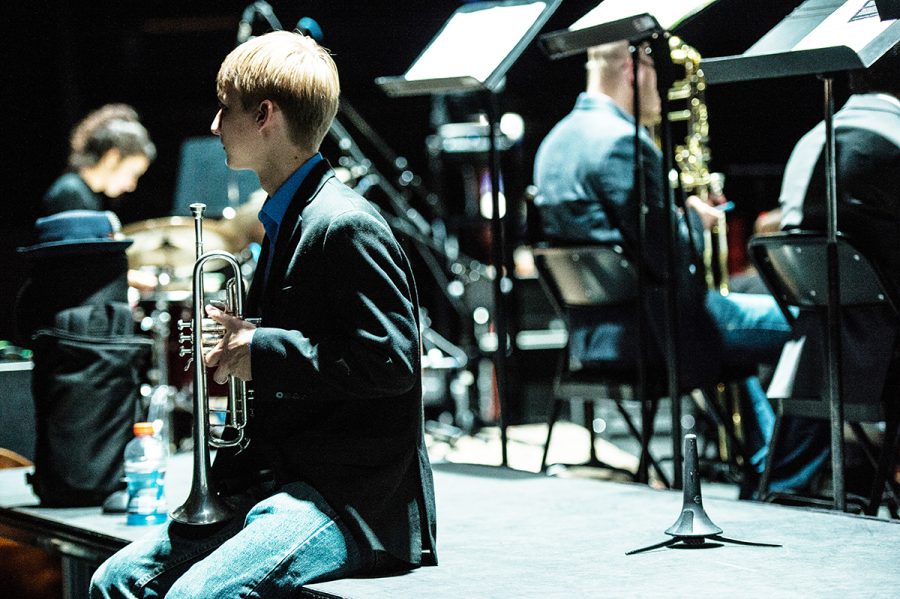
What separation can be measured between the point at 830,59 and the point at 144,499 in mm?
1874

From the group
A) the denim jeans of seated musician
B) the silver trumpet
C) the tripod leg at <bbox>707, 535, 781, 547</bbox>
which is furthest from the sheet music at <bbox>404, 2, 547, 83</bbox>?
the denim jeans of seated musician

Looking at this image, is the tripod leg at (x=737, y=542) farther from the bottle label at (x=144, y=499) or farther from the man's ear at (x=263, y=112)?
the bottle label at (x=144, y=499)

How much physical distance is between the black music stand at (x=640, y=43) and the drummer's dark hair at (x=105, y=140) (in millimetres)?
2460

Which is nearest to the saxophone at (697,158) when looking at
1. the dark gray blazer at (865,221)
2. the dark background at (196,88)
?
the dark gray blazer at (865,221)

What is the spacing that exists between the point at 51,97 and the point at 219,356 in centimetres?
522

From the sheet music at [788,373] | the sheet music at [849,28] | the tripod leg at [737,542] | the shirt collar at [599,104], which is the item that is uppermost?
the sheet music at [849,28]

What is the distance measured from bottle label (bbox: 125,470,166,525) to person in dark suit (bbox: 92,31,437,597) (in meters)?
0.70

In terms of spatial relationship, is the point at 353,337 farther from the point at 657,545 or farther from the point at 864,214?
the point at 864,214

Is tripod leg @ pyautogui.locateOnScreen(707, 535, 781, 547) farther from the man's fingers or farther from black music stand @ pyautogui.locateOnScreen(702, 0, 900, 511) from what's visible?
the man's fingers

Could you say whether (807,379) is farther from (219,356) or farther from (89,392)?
(89,392)

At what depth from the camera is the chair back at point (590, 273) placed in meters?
3.22

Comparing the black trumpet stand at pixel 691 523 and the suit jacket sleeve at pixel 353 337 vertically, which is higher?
the suit jacket sleeve at pixel 353 337

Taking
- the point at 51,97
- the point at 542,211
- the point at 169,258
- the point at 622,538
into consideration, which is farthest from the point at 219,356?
the point at 51,97

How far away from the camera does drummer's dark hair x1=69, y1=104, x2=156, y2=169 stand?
484cm
